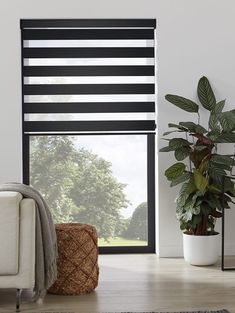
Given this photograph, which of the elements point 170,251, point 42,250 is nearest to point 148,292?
point 42,250

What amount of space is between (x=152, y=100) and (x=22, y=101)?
107 cm

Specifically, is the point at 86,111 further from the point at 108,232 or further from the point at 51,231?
the point at 51,231

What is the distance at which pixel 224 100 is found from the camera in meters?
5.06

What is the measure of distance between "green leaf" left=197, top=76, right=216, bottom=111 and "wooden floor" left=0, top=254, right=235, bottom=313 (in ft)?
4.13

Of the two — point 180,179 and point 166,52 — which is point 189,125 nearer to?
point 180,179

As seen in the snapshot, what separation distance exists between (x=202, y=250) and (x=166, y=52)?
5.29ft

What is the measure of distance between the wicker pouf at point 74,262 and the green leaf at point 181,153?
1069mm

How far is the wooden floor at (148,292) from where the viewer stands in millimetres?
3693

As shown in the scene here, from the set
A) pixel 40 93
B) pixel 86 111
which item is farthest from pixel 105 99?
pixel 40 93

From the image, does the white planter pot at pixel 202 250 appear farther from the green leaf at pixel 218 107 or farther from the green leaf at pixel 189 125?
the green leaf at pixel 218 107

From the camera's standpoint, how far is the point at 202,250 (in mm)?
4891

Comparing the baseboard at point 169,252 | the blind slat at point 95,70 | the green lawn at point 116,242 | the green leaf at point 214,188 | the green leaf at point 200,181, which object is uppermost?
the blind slat at point 95,70

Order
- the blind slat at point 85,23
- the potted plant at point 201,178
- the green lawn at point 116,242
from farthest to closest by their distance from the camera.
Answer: the green lawn at point 116,242 → the blind slat at point 85,23 → the potted plant at point 201,178

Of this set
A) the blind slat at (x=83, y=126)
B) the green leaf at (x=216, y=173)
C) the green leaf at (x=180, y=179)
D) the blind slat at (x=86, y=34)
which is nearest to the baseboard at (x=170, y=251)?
the green leaf at (x=180, y=179)
